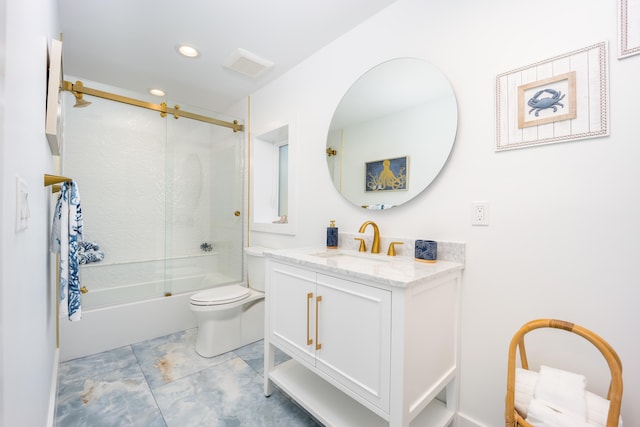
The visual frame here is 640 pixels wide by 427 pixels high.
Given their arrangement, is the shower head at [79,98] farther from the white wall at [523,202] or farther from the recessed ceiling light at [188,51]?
the white wall at [523,202]

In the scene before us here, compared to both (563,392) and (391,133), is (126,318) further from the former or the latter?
(563,392)

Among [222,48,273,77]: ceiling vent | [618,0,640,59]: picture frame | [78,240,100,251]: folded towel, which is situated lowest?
[78,240,100,251]: folded towel

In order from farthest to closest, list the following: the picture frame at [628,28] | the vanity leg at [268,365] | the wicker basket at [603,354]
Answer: the vanity leg at [268,365]
the picture frame at [628,28]
the wicker basket at [603,354]

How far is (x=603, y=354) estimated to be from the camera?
2.91ft

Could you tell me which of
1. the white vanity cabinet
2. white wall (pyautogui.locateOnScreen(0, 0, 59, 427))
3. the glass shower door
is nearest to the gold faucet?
the white vanity cabinet

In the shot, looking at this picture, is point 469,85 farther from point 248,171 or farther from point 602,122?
point 248,171

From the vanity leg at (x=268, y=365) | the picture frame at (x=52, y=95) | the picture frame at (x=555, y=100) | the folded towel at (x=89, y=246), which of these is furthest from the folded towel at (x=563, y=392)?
the folded towel at (x=89, y=246)

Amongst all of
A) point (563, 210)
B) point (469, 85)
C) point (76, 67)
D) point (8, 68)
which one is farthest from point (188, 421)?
point (76, 67)

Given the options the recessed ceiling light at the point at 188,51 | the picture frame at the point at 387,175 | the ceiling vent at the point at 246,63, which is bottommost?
the picture frame at the point at 387,175

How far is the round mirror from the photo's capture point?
4.89 ft

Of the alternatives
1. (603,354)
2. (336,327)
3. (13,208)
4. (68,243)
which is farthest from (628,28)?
(68,243)

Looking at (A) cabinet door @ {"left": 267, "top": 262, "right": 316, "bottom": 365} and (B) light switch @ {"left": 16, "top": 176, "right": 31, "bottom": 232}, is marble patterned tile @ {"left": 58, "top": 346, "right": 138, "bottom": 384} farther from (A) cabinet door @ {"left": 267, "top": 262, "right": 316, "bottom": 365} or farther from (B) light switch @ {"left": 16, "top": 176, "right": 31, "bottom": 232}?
(B) light switch @ {"left": 16, "top": 176, "right": 31, "bottom": 232}

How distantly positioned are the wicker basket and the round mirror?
2.63 ft

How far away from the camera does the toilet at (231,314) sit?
2.16 m
